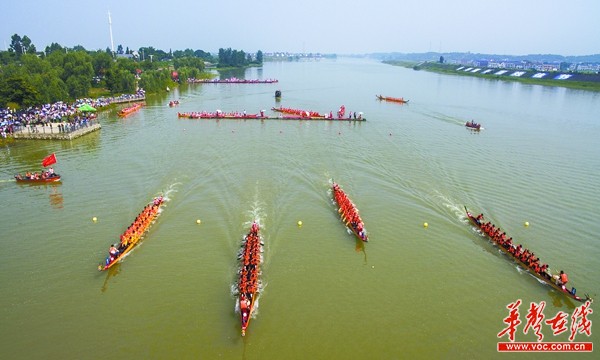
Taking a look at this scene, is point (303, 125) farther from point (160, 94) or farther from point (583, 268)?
point (160, 94)

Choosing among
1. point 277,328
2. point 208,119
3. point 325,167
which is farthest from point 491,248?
point 208,119

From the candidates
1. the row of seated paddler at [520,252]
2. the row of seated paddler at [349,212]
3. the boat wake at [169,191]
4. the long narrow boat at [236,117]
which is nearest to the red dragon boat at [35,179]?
the boat wake at [169,191]

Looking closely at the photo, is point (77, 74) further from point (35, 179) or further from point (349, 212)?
point (349, 212)

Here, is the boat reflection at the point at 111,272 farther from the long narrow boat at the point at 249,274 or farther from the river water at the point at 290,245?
the long narrow boat at the point at 249,274

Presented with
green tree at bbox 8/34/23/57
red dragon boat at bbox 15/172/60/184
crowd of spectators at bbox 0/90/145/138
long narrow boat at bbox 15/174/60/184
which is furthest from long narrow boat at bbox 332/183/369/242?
green tree at bbox 8/34/23/57

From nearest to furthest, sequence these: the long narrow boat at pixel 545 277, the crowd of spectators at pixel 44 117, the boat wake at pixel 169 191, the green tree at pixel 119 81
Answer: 1. the long narrow boat at pixel 545 277
2. the boat wake at pixel 169 191
3. the crowd of spectators at pixel 44 117
4. the green tree at pixel 119 81

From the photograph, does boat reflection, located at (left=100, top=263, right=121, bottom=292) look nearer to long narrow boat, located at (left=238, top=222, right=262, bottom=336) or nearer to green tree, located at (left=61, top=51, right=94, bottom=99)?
long narrow boat, located at (left=238, top=222, right=262, bottom=336)
